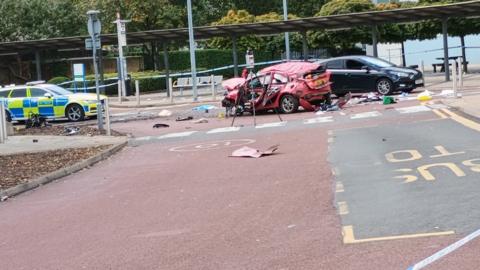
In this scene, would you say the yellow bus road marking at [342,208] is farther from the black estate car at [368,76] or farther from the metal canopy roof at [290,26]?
the metal canopy roof at [290,26]

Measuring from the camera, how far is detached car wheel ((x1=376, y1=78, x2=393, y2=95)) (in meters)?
25.3

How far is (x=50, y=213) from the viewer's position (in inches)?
364

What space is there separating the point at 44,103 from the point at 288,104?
9548mm

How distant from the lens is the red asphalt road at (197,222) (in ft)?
19.5

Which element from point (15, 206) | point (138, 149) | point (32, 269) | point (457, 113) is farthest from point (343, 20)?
point (32, 269)

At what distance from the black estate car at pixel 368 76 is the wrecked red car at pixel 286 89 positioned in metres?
2.95

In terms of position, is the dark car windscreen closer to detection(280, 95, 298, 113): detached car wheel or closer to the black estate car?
the black estate car

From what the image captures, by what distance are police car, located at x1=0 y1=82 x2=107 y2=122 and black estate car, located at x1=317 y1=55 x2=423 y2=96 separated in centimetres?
926

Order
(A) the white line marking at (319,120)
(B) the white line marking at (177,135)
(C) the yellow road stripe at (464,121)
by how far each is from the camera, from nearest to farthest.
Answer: (C) the yellow road stripe at (464,121), (B) the white line marking at (177,135), (A) the white line marking at (319,120)

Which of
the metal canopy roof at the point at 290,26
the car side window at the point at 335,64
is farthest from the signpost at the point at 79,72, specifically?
the car side window at the point at 335,64

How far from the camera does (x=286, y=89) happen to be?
22438 millimetres

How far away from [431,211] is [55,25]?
1858 inches

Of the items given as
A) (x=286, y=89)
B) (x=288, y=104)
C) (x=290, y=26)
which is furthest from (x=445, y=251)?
(x=290, y=26)

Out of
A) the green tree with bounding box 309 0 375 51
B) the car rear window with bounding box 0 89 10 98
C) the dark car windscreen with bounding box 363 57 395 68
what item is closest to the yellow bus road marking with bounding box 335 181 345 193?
the dark car windscreen with bounding box 363 57 395 68
